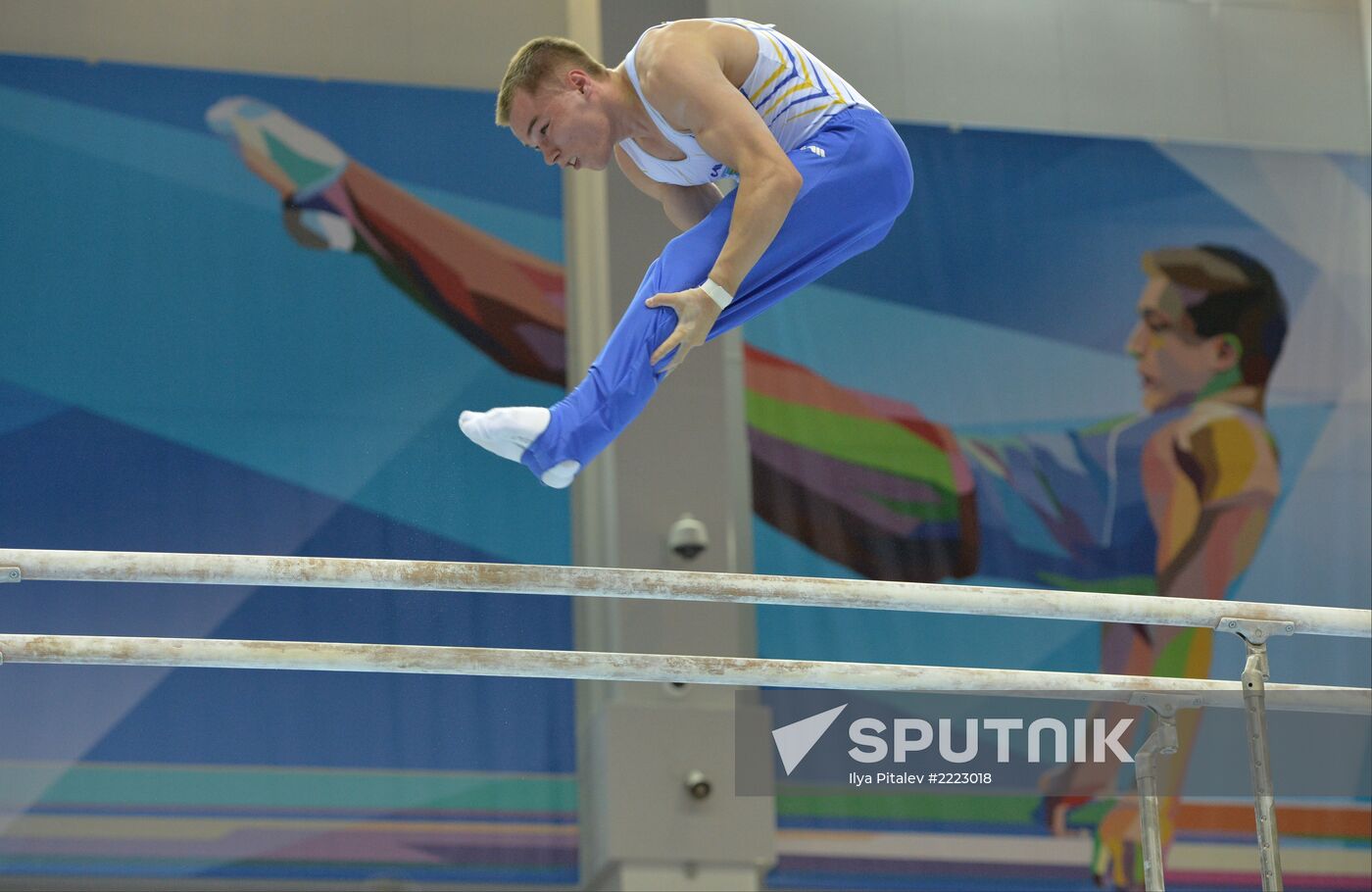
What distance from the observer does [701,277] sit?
322 centimetres

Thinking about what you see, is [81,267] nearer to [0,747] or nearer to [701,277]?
[0,747]

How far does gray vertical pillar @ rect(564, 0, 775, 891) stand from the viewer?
7.13 m

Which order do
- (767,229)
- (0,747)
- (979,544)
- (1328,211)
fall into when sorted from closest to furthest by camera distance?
(767,229) < (0,747) < (979,544) < (1328,211)

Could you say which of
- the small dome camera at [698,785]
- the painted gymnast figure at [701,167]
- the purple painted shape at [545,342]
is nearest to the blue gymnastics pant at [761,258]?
the painted gymnast figure at [701,167]

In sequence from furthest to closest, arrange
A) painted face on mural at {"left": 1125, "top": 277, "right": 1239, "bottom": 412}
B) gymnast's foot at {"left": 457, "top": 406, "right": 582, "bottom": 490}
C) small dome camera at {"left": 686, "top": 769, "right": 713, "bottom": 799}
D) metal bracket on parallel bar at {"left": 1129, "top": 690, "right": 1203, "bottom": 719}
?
1. painted face on mural at {"left": 1125, "top": 277, "right": 1239, "bottom": 412}
2. small dome camera at {"left": 686, "top": 769, "right": 713, "bottom": 799}
3. metal bracket on parallel bar at {"left": 1129, "top": 690, "right": 1203, "bottom": 719}
4. gymnast's foot at {"left": 457, "top": 406, "right": 582, "bottom": 490}

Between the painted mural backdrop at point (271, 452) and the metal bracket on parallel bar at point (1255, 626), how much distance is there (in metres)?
4.16

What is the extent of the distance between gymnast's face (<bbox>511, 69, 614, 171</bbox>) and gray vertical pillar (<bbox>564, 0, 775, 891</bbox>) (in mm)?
3991

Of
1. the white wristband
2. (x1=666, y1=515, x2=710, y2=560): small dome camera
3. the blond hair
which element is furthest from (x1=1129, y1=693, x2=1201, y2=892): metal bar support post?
(x1=666, y1=515, x2=710, y2=560): small dome camera

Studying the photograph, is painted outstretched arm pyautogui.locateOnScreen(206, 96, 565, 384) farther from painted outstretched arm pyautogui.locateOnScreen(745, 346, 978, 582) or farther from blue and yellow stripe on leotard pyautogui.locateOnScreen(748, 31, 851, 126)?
blue and yellow stripe on leotard pyautogui.locateOnScreen(748, 31, 851, 126)

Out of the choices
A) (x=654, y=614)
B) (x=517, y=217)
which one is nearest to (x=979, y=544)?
(x=654, y=614)

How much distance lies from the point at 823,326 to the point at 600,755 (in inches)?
90.6

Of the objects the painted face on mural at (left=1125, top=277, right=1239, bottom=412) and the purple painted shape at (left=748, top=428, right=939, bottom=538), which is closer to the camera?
the purple painted shape at (left=748, top=428, right=939, bottom=538)

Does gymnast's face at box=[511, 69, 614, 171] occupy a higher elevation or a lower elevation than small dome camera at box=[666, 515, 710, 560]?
higher

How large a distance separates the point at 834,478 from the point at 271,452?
102 inches
